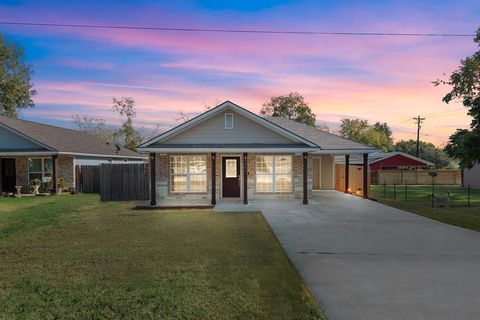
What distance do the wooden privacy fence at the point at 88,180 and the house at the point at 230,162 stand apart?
7.96m

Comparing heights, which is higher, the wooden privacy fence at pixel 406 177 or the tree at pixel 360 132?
the tree at pixel 360 132

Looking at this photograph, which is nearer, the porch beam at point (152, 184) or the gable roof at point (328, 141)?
the porch beam at point (152, 184)

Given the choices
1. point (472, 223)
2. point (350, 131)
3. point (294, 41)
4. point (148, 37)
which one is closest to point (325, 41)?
point (294, 41)

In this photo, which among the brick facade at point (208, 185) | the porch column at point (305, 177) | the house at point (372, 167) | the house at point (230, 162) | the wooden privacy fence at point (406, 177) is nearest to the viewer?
the porch column at point (305, 177)

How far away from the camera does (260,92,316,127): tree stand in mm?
54531

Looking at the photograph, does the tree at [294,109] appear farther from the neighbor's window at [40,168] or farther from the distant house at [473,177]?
the neighbor's window at [40,168]

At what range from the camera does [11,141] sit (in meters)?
21.2

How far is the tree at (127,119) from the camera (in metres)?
49.7

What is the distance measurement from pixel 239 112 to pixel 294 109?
4028 cm

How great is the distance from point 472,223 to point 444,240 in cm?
372

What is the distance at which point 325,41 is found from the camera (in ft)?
53.8

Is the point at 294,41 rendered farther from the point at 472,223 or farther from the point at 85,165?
the point at 85,165

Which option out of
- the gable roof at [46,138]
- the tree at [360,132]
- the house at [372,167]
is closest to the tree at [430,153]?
the tree at [360,132]

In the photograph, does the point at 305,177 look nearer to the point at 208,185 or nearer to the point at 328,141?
the point at 328,141
